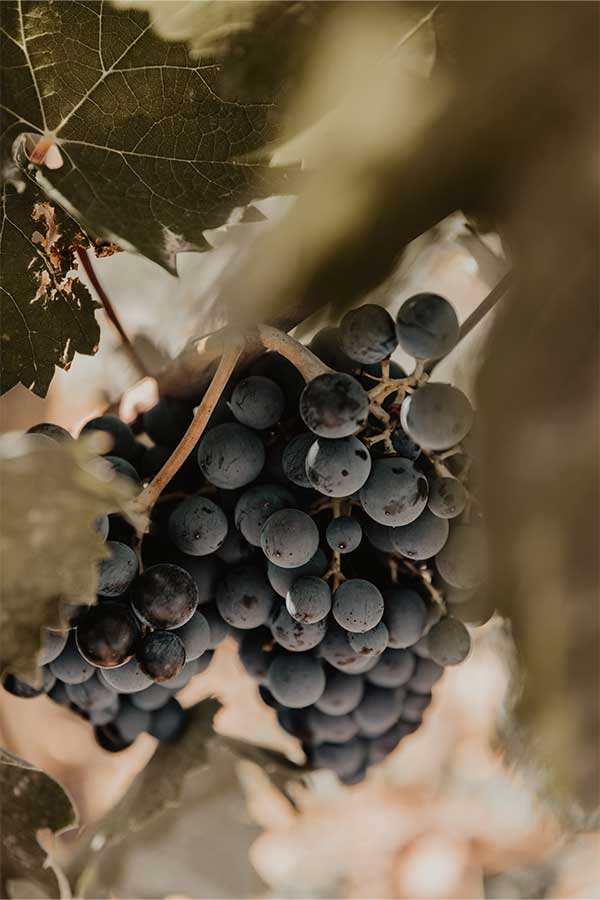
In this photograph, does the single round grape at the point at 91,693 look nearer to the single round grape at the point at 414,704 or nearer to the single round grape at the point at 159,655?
the single round grape at the point at 159,655

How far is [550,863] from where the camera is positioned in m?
0.99

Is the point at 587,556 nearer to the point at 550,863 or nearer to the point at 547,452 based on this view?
the point at 547,452

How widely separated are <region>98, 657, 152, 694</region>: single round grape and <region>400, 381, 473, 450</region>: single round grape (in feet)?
0.73

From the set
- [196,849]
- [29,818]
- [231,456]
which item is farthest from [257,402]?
[196,849]

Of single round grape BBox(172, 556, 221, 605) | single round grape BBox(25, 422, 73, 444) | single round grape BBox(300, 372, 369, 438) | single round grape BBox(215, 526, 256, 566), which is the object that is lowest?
single round grape BBox(172, 556, 221, 605)

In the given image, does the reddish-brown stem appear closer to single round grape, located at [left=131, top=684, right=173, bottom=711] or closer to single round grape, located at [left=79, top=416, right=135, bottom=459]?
single round grape, located at [left=79, top=416, right=135, bottom=459]

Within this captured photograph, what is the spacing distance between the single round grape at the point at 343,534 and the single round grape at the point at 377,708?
0.19m

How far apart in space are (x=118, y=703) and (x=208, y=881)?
18.1 inches

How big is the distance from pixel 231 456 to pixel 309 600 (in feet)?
0.31

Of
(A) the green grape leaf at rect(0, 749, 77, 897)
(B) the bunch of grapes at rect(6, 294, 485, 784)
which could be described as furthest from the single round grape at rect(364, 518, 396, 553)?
(A) the green grape leaf at rect(0, 749, 77, 897)

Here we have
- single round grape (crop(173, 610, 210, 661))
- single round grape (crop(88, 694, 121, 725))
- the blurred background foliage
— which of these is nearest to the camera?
the blurred background foliage

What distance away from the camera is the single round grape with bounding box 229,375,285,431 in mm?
474

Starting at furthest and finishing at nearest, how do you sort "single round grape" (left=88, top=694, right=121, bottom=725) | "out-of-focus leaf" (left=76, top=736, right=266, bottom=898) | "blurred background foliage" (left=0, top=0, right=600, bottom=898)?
1. "out-of-focus leaf" (left=76, top=736, right=266, bottom=898)
2. "single round grape" (left=88, top=694, right=121, bottom=725)
3. "blurred background foliage" (left=0, top=0, right=600, bottom=898)

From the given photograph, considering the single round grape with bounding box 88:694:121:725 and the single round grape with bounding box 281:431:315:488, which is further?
the single round grape with bounding box 88:694:121:725
